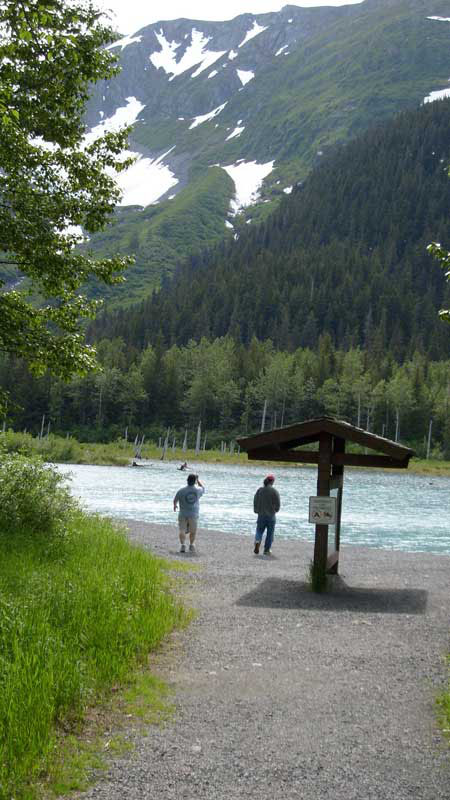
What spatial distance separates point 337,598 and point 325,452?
2957mm

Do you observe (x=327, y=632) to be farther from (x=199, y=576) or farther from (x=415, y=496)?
(x=415, y=496)

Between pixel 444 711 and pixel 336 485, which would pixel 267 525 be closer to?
pixel 336 485

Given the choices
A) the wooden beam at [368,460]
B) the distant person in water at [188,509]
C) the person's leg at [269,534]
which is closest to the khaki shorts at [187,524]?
the distant person in water at [188,509]

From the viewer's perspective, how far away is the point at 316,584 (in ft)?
50.5

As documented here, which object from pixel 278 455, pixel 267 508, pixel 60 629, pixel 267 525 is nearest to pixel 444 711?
pixel 60 629

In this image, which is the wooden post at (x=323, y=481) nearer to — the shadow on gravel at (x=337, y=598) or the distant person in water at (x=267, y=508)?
the shadow on gravel at (x=337, y=598)

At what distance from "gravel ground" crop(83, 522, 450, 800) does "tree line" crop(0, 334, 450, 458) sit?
119728 millimetres

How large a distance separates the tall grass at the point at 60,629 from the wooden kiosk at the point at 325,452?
3251mm

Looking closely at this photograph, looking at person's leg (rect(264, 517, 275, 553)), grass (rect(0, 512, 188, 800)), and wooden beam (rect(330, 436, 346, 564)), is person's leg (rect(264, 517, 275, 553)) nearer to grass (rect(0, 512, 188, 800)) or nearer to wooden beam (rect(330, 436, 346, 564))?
wooden beam (rect(330, 436, 346, 564))

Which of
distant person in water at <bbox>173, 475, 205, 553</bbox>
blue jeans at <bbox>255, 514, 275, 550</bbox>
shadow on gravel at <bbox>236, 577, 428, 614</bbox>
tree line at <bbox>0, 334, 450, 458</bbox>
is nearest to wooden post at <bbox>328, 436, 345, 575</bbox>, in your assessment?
shadow on gravel at <bbox>236, 577, 428, 614</bbox>

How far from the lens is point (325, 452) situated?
16.1 metres

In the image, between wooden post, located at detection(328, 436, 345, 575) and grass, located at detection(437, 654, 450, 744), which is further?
wooden post, located at detection(328, 436, 345, 575)

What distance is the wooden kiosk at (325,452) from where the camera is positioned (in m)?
15.5

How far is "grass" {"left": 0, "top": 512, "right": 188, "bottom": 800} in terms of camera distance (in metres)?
6.68
